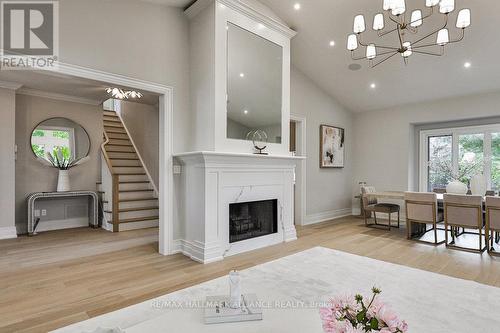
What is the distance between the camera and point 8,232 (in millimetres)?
4914

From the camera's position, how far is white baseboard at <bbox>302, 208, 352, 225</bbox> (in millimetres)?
6422

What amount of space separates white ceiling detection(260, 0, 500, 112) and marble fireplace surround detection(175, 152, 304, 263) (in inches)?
95.0

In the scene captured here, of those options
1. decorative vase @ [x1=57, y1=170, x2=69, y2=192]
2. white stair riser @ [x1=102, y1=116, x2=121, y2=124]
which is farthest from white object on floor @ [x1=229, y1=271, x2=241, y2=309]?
white stair riser @ [x1=102, y1=116, x2=121, y2=124]

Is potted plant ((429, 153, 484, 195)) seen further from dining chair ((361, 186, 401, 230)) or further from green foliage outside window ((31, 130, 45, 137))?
green foliage outside window ((31, 130, 45, 137))

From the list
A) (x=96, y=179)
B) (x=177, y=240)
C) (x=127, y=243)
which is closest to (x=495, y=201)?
(x=177, y=240)

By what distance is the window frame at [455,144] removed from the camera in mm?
5895

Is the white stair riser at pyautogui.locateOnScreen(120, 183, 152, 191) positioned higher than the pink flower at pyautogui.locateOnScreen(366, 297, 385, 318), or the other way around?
the white stair riser at pyautogui.locateOnScreen(120, 183, 152, 191)

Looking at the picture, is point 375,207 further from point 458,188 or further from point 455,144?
point 455,144

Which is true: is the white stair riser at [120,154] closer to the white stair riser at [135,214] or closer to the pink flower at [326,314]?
the white stair riser at [135,214]

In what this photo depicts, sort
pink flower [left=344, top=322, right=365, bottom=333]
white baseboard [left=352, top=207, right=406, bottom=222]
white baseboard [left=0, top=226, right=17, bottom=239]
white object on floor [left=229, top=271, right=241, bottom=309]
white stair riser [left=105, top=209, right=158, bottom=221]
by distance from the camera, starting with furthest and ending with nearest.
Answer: white baseboard [left=352, top=207, right=406, bottom=222] → white stair riser [left=105, top=209, right=158, bottom=221] → white baseboard [left=0, top=226, right=17, bottom=239] → white object on floor [left=229, top=271, right=241, bottom=309] → pink flower [left=344, top=322, right=365, bottom=333]

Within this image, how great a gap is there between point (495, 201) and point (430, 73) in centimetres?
273

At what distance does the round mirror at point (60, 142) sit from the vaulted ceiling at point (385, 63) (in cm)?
357

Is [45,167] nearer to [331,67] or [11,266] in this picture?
[11,266]

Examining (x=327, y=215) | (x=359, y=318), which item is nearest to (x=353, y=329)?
(x=359, y=318)
